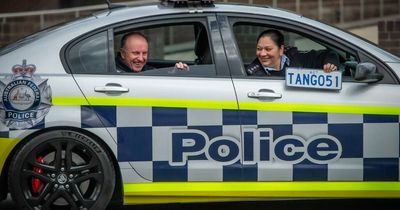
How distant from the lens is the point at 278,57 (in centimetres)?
612

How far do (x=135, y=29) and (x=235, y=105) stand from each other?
0.81 m

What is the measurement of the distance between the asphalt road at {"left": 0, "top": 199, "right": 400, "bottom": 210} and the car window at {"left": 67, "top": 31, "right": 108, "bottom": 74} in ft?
4.26

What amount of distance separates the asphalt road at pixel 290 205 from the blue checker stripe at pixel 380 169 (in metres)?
0.75

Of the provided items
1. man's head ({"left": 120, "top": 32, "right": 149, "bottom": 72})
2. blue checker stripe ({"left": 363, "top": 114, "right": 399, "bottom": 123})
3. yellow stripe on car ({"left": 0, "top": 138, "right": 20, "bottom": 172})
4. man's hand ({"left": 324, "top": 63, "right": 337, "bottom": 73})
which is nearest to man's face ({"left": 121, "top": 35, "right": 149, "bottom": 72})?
man's head ({"left": 120, "top": 32, "right": 149, "bottom": 72})

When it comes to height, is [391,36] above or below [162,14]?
above

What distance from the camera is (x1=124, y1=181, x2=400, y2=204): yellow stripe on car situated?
5691 millimetres

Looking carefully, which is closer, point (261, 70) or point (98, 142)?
point (98, 142)

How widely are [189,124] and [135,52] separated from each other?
67 centimetres

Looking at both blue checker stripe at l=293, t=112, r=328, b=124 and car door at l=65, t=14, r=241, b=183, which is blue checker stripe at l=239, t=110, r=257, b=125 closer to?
car door at l=65, t=14, r=241, b=183

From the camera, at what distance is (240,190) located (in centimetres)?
571

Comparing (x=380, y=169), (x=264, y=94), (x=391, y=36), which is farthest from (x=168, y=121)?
(x=391, y=36)

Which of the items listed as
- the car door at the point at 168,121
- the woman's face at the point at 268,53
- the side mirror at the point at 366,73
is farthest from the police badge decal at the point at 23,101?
the side mirror at the point at 366,73

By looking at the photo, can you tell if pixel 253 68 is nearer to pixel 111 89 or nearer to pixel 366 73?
pixel 366 73

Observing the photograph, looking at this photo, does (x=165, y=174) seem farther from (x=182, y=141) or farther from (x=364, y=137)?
(x=364, y=137)
